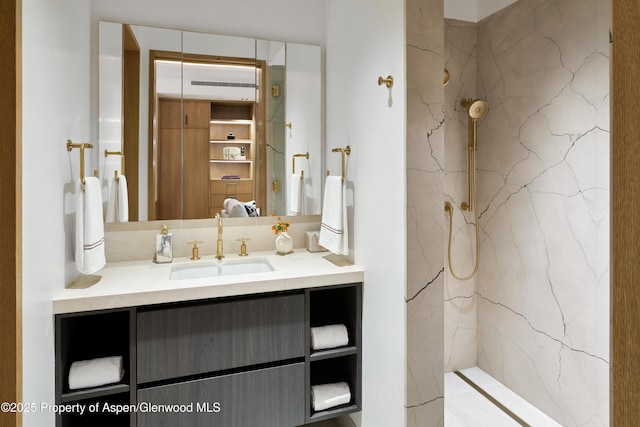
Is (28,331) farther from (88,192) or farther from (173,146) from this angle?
(173,146)

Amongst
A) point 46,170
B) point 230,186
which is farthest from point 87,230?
point 230,186

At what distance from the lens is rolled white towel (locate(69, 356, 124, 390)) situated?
5.06ft

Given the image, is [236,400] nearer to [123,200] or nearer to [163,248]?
[163,248]

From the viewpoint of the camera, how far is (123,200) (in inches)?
82.0

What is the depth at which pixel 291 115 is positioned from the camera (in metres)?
2.38

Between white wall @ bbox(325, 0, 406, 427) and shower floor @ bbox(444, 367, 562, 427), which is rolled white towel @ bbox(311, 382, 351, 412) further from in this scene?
shower floor @ bbox(444, 367, 562, 427)

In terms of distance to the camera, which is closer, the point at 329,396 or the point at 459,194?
the point at 329,396

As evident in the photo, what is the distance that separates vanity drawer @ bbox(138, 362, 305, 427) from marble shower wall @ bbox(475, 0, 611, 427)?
4.66ft

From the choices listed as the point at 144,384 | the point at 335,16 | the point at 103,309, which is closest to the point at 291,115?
the point at 335,16

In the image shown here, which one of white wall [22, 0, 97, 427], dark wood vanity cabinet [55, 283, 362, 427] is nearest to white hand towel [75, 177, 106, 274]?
white wall [22, 0, 97, 427]

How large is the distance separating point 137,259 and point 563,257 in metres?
2.35

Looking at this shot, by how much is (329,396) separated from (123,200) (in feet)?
4.98

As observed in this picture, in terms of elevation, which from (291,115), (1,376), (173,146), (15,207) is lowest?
(1,376)

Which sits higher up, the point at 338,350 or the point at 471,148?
the point at 471,148
